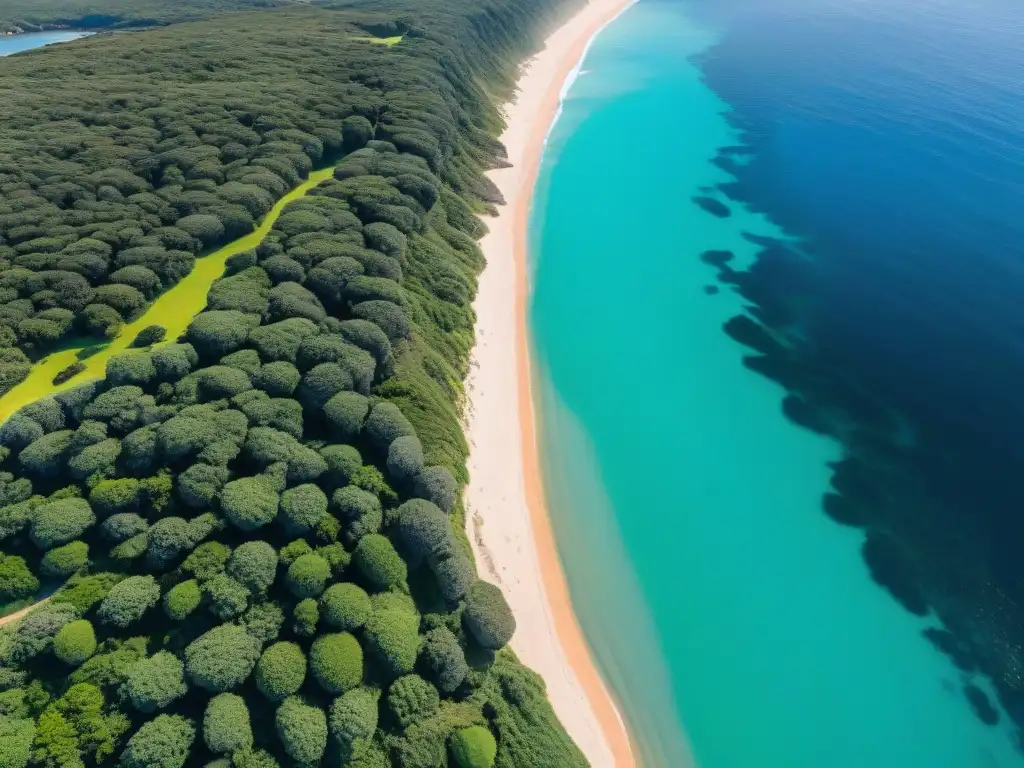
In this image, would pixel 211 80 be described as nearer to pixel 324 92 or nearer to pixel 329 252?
pixel 324 92

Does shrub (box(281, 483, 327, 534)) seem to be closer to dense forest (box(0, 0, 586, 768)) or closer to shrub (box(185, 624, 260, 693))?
dense forest (box(0, 0, 586, 768))

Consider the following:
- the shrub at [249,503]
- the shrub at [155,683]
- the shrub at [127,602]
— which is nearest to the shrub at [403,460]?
the shrub at [249,503]

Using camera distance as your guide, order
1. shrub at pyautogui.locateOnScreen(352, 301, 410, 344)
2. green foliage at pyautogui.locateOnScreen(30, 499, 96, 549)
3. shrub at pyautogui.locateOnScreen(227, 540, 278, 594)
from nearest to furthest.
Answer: shrub at pyautogui.locateOnScreen(227, 540, 278, 594) → green foliage at pyautogui.locateOnScreen(30, 499, 96, 549) → shrub at pyautogui.locateOnScreen(352, 301, 410, 344)

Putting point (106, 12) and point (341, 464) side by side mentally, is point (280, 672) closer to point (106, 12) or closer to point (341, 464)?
point (341, 464)

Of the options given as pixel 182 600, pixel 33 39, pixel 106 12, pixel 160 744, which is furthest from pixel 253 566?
pixel 106 12

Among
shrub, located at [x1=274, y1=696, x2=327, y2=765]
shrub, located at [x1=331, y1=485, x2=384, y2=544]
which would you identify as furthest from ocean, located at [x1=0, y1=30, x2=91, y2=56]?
shrub, located at [x1=274, y1=696, x2=327, y2=765]

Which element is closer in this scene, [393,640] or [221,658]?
[221,658]
